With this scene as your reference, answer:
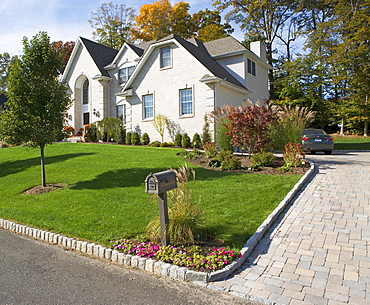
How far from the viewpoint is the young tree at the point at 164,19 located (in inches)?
1500

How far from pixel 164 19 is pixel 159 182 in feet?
124

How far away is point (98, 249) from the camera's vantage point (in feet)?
16.2

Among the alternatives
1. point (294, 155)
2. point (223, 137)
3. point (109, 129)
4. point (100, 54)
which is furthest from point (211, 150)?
point (100, 54)

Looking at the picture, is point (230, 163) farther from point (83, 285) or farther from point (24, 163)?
point (24, 163)

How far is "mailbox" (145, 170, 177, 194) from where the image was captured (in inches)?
181

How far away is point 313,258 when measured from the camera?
14.6 feet

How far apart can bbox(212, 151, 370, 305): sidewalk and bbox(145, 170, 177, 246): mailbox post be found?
1.23m

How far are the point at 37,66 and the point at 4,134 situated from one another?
2.44 meters

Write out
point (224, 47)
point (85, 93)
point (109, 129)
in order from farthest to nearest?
1. point (85, 93)
2. point (224, 47)
3. point (109, 129)

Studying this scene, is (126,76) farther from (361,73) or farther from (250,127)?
(361,73)

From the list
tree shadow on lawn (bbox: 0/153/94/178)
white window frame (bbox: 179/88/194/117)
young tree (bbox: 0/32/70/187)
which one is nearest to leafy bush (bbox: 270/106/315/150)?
white window frame (bbox: 179/88/194/117)

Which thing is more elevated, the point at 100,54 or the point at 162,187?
the point at 100,54

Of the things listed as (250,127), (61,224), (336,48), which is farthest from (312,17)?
(61,224)

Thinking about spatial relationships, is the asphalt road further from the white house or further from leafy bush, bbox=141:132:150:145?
leafy bush, bbox=141:132:150:145
